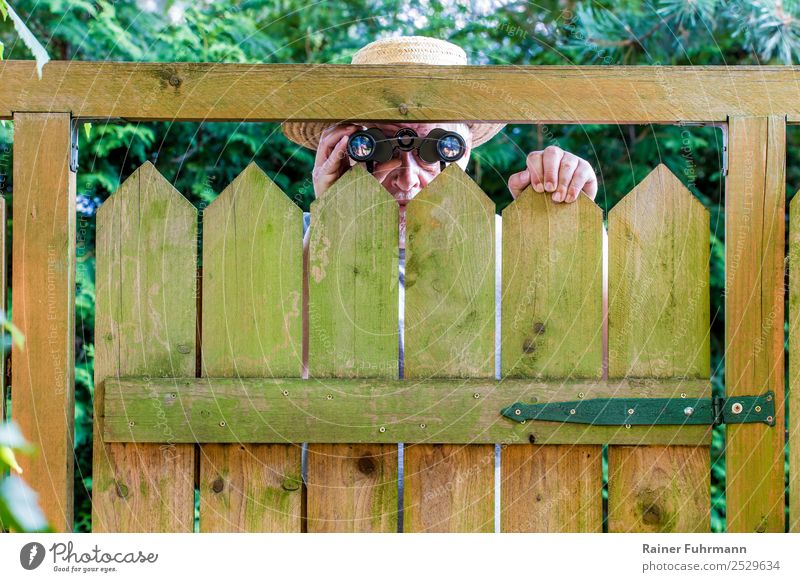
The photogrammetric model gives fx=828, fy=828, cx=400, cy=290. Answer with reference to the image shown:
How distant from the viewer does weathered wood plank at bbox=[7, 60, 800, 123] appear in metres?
1.64

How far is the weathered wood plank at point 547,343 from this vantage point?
1668mm

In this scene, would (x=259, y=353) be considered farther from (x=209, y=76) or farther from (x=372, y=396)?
(x=209, y=76)

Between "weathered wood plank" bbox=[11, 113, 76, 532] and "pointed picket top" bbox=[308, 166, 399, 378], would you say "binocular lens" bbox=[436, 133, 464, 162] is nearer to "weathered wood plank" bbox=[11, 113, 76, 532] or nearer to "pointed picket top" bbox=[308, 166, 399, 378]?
"pointed picket top" bbox=[308, 166, 399, 378]

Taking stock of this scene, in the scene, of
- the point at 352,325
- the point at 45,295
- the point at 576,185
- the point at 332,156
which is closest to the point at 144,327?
the point at 45,295

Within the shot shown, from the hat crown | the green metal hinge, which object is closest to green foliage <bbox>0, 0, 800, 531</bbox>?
the hat crown

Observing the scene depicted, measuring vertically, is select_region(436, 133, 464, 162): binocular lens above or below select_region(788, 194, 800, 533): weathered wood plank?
above

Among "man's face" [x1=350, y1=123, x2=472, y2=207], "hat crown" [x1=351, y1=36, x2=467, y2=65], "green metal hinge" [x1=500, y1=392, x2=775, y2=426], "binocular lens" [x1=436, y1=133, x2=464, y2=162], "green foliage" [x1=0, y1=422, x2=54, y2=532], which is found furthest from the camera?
"hat crown" [x1=351, y1=36, x2=467, y2=65]

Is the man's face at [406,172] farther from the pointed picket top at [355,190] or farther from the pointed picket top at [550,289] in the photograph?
the pointed picket top at [550,289]

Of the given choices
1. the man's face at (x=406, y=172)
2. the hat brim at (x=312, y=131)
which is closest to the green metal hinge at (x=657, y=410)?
the man's face at (x=406, y=172)

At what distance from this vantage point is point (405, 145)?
1.78 meters

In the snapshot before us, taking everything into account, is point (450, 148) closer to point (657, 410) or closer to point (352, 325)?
point (352, 325)

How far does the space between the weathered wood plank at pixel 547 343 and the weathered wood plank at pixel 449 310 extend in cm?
4
